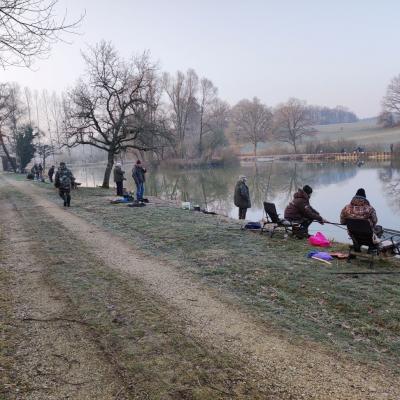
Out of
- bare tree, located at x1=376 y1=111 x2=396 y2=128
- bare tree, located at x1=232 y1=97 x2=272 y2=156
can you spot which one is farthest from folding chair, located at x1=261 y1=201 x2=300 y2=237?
bare tree, located at x1=376 y1=111 x2=396 y2=128

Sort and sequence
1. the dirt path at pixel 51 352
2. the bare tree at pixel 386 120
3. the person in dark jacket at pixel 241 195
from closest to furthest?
the dirt path at pixel 51 352
the person in dark jacket at pixel 241 195
the bare tree at pixel 386 120

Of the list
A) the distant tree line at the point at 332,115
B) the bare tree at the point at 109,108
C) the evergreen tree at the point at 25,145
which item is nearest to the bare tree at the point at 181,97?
the evergreen tree at the point at 25,145

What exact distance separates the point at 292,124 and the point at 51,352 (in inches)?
3387

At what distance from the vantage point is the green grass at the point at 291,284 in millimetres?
4840

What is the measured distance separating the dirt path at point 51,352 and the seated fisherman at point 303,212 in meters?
6.25

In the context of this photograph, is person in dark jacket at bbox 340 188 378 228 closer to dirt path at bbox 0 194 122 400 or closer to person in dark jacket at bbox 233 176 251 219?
dirt path at bbox 0 194 122 400

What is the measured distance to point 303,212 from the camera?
33.6ft

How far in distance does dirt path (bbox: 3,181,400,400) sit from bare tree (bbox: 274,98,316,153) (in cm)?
8014

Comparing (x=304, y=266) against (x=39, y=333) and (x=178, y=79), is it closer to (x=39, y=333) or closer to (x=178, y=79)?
(x=39, y=333)

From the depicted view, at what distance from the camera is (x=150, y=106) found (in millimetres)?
25484

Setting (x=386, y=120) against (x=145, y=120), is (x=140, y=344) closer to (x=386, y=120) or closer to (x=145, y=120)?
(x=145, y=120)

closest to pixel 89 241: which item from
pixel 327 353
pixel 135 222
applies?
pixel 135 222

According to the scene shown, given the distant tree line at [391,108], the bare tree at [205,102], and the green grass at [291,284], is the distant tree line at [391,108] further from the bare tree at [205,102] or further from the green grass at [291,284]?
the green grass at [291,284]

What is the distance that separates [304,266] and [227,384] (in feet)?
13.5
